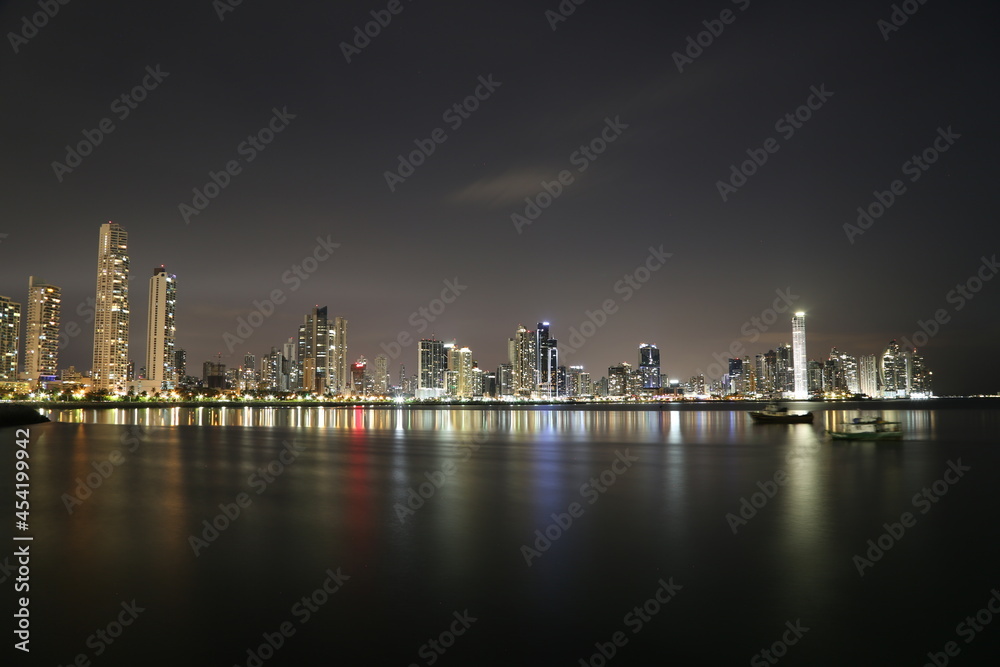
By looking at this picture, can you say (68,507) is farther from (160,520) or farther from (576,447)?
(576,447)

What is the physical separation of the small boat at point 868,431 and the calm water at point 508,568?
2075 centimetres

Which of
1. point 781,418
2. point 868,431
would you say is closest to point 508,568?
point 868,431

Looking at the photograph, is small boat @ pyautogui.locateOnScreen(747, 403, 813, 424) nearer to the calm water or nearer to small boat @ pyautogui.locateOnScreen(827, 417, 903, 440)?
small boat @ pyautogui.locateOnScreen(827, 417, 903, 440)

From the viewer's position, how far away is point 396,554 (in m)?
14.2

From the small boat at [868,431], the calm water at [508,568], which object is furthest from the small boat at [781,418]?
the calm water at [508,568]

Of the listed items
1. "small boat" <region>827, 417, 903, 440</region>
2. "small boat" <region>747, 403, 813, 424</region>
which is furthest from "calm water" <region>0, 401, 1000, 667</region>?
"small boat" <region>747, 403, 813, 424</region>

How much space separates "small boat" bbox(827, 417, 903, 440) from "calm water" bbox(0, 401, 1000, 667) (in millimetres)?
20750

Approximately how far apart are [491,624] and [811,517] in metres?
12.6

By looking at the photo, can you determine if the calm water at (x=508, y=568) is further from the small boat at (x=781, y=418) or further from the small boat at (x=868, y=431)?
the small boat at (x=781, y=418)

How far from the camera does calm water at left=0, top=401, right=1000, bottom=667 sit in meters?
9.30

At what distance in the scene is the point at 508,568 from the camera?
13227 mm

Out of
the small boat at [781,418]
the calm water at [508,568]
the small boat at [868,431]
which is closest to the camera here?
the calm water at [508,568]

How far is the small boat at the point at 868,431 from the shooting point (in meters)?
47.8

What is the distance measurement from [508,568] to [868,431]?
4483cm
